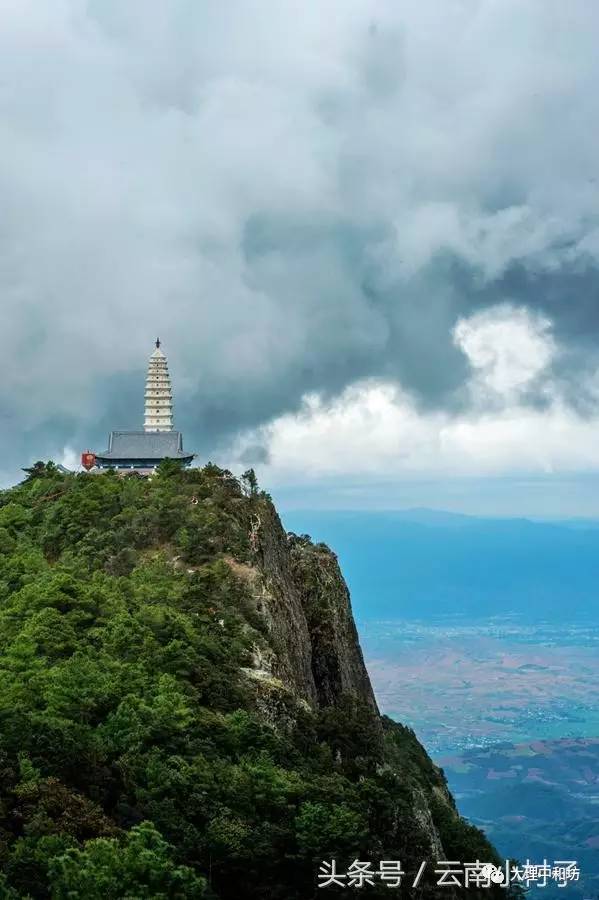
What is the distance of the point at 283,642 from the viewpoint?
4166 cm

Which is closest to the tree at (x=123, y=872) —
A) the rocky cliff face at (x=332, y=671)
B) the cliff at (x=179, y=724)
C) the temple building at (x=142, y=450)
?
the cliff at (x=179, y=724)

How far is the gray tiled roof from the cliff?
36.2 m

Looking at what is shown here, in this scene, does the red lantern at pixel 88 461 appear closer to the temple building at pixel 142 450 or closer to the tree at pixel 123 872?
the temple building at pixel 142 450

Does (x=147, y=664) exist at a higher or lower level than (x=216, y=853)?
higher

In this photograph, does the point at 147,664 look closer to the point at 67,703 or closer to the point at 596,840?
the point at 67,703

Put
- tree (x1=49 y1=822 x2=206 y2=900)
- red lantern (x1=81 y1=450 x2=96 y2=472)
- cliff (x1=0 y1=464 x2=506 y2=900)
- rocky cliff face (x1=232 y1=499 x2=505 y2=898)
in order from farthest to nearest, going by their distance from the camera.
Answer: red lantern (x1=81 y1=450 x2=96 y2=472) → rocky cliff face (x1=232 y1=499 x2=505 y2=898) → cliff (x1=0 y1=464 x2=506 y2=900) → tree (x1=49 y1=822 x2=206 y2=900)

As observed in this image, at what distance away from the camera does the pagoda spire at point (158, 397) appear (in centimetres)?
9881

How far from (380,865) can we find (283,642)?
15.1 metres

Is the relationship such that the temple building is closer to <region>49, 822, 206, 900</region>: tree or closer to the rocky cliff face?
the rocky cliff face

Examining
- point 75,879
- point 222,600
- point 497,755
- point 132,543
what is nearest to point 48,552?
point 132,543

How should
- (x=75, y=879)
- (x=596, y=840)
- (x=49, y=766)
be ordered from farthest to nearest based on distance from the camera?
1. (x=596, y=840)
2. (x=49, y=766)
3. (x=75, y=879)

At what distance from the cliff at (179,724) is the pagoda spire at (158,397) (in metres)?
45.6

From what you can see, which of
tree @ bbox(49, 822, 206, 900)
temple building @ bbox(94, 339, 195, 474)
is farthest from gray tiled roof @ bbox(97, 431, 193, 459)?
tree @ bbox(49, 822, 206, 900)

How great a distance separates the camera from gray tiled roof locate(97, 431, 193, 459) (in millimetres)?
89625
